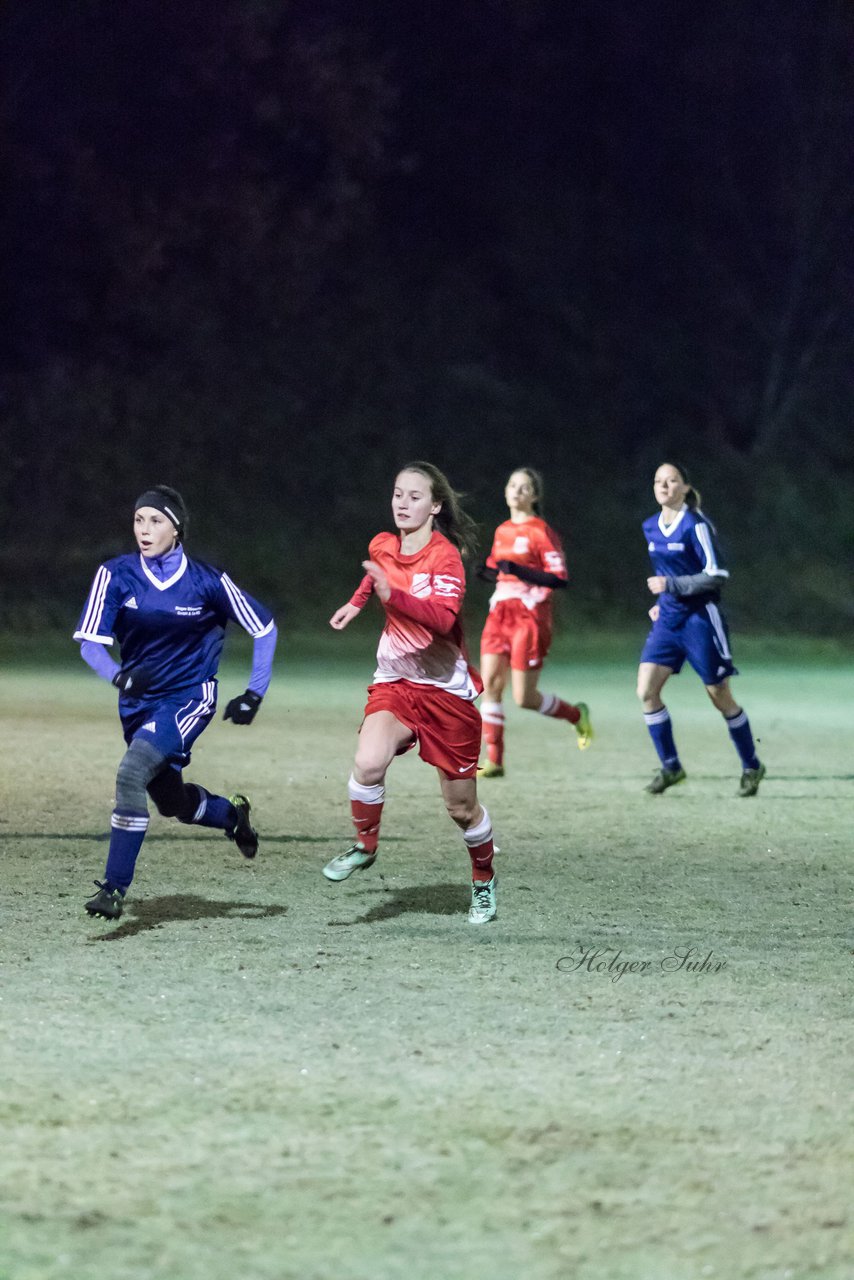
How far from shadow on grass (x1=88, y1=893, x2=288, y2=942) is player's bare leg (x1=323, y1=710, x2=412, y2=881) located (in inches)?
13.4

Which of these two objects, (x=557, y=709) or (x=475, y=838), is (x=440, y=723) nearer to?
(x=475, y=838)

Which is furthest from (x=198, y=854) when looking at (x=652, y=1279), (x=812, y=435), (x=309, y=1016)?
(x=812, y=435)

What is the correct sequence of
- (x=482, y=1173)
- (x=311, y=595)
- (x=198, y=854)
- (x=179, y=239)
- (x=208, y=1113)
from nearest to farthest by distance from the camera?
(x=482, y=1173), (x=208, y=1113), (x=198, y=854), (x=311, y=595), (x=179, y=239)

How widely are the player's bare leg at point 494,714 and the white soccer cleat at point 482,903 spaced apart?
15.0 feet

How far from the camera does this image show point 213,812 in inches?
292

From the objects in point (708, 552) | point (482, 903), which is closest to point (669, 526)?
point (708, 552)

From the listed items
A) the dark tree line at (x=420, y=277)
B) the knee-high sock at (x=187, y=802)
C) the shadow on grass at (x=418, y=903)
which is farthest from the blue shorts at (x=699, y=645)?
the dark tree line at (x=420, y=277)

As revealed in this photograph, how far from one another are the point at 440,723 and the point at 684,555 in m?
4.23

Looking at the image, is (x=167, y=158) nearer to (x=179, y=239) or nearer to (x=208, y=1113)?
(x=179, y=239)

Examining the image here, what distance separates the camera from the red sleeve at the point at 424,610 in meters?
6.44

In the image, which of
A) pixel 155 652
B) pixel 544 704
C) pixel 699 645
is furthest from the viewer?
pixel 544 704

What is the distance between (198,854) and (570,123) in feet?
112

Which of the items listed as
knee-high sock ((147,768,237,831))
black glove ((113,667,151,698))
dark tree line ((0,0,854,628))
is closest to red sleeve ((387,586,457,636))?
black glove ((113,667,151,698))

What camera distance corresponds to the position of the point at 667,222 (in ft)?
130
